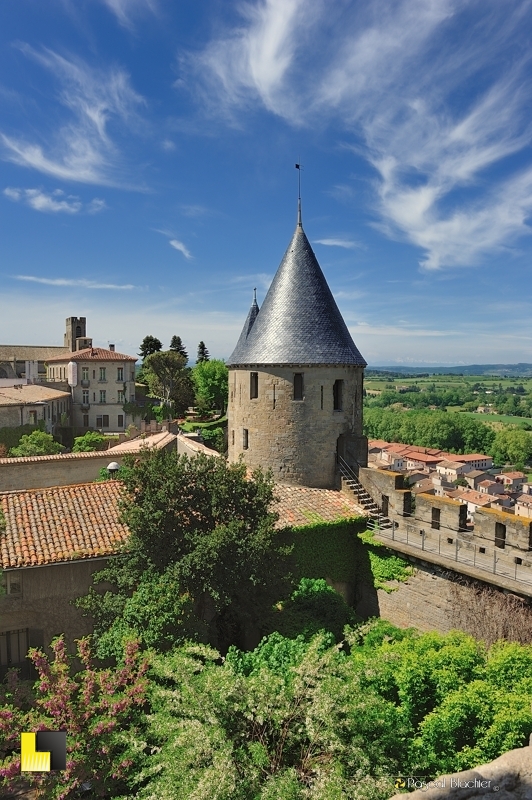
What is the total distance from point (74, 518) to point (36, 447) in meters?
21.5

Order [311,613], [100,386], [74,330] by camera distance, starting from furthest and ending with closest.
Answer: [74,330]
[100,386]
[311,613]

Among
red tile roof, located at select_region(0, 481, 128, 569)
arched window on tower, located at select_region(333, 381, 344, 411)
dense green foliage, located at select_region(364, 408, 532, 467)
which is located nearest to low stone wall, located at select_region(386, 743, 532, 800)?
red tile roof, located at select_region(0, 481, 128, 569)

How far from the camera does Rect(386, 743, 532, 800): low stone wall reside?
13.1 ft

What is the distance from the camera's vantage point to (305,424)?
2002 centimetres

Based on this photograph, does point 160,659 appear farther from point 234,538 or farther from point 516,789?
point 516,789

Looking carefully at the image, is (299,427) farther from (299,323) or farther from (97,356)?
(97,356)

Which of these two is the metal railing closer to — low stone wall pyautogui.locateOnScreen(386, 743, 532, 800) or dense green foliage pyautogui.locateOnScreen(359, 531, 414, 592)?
dense green foliage pyautogui.locateOnScreen(359, 531, 414, 592)

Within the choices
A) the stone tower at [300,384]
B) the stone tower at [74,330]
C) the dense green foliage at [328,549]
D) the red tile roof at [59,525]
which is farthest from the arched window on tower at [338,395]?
the stone tower at [74,330]

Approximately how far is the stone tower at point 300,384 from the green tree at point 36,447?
18333 millimetres

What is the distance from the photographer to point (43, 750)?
902cm

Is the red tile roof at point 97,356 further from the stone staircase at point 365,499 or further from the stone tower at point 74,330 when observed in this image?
the stone staircase at point 365,499

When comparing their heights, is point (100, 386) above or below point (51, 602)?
above

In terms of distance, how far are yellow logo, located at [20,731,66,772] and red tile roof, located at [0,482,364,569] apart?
15.5 feet

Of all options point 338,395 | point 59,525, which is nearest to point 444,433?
point 338,395
